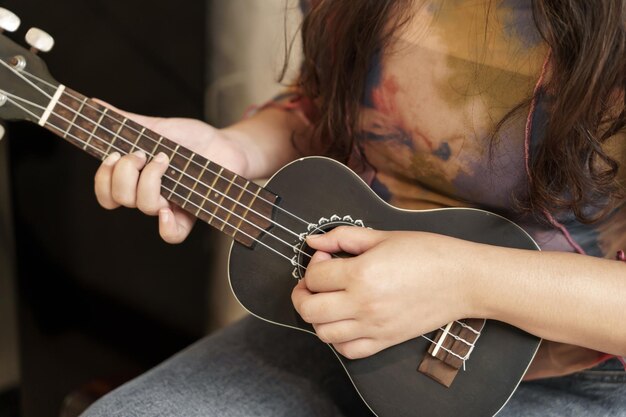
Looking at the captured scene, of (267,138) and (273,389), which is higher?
(267,138)

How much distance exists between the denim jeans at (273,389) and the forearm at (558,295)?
131mm

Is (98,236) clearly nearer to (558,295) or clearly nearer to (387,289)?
(387,289)

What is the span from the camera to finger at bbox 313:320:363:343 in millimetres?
724

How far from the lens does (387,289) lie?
0.70 m

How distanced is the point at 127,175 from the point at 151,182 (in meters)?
0.03

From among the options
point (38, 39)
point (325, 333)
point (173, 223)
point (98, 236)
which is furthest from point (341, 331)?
point (98, 236)

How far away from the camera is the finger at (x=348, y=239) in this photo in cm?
74

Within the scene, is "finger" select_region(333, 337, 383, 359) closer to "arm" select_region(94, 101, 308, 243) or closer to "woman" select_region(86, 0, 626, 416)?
"woman" select_region(86, 0, 626, 416)

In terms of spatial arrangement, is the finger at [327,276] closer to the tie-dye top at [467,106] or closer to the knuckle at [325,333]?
the knuckle at [325,333]

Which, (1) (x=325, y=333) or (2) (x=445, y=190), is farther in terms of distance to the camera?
(2) (x=445, y=190)

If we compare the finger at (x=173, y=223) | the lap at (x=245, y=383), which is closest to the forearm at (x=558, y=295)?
the lap at (x=245, y=383)

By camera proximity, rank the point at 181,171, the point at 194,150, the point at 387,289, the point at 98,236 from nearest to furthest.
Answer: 1. the point at 387,289
2. the point at 181,171
3. the point at 194,150
4. the point at 98,236

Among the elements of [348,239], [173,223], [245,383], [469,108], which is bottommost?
[245,383]

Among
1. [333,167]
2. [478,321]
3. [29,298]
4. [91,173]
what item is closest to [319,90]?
[333,167]
